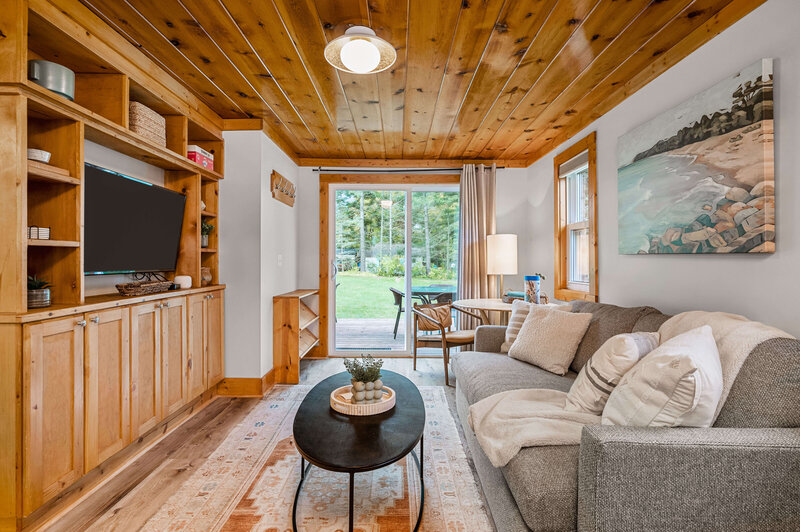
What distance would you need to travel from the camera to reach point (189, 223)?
3.05 m

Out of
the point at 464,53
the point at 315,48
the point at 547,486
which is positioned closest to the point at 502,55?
the point at 464,53

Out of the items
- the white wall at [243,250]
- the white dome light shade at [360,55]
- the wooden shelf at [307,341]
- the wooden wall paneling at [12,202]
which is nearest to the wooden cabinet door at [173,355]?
the white wall at [243,250]

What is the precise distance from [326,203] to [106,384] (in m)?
3.03

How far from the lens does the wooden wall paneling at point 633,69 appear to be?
6.19 ft

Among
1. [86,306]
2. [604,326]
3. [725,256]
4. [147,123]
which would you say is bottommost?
[604,326]

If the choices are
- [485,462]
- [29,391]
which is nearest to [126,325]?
[29,391]

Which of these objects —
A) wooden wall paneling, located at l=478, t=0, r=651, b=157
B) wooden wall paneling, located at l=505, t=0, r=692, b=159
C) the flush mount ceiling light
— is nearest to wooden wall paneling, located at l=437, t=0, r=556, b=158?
wooden wall paneling, located at l=478, t=0, r=651, b=157

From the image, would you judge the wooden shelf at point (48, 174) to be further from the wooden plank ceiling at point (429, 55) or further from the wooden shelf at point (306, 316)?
the wooden shelf at point (306, 316)

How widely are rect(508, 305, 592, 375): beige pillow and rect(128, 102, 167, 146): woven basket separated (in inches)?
110

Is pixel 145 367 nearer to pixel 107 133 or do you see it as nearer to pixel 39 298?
pixel 39 298

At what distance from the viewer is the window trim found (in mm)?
3131

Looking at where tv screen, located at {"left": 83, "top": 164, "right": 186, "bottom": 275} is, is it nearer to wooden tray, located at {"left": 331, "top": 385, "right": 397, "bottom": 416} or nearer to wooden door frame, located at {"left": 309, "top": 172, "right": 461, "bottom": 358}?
wooden tray, located at {"left": 331, "top": 385, "right": 397, "bottom": 416}

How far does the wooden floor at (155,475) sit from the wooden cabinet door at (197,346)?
9.2 inches

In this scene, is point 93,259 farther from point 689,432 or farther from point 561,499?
point 689,432
